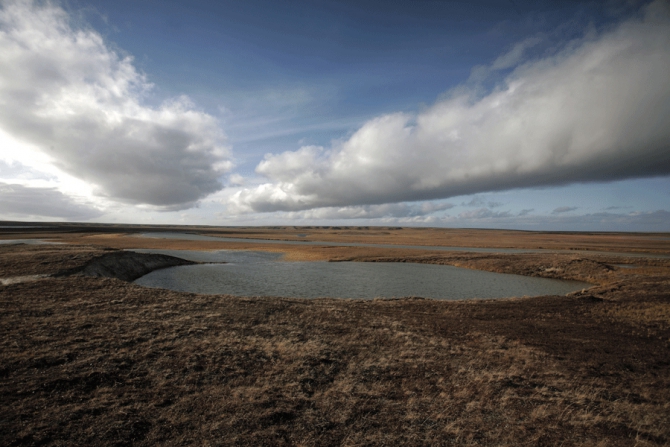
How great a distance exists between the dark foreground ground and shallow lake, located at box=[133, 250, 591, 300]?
8.92 m

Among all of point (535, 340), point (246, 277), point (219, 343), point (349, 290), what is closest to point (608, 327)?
point (535, 340)

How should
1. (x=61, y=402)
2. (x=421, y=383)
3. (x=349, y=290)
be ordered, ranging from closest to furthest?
(x=61, y=402) < (x=421, y=383) < (x=349, y=290)

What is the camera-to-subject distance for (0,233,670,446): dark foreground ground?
28.9 feet

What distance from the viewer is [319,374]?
495 inches

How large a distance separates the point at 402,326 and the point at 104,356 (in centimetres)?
1574

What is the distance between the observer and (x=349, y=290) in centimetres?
3409

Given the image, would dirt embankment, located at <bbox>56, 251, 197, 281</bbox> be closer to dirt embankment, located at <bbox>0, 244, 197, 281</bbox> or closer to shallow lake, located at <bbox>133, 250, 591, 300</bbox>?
dirt embankment, located at <bbox>0, 244, 197, 281</bbox>

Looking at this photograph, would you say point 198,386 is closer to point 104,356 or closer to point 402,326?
point 104,356

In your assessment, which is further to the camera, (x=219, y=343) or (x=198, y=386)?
(x=219, y=343)

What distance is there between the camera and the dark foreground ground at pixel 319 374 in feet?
28.9

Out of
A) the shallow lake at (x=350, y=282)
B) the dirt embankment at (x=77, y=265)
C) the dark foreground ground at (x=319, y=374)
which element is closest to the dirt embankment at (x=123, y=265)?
the dirt embankment at (x=77, y=265)

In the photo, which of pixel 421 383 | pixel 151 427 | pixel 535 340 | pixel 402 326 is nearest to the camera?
pixel 151 427

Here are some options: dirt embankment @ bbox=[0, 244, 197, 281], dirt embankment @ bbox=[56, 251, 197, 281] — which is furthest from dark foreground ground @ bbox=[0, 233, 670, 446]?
dirt embankment @ bbox=[56, 251, 197, 281]

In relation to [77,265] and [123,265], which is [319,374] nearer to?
[77,265]
